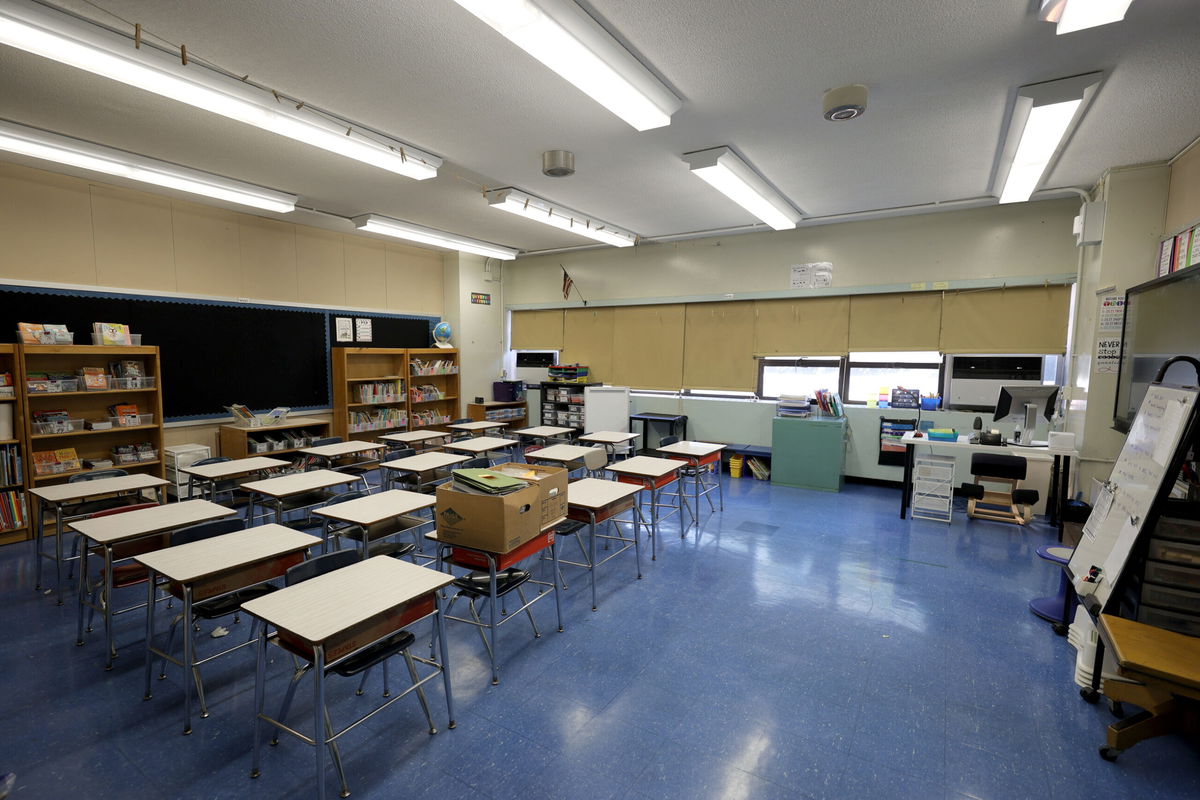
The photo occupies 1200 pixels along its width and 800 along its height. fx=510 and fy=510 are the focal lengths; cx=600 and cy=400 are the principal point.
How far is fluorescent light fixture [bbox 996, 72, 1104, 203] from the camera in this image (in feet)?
9.73

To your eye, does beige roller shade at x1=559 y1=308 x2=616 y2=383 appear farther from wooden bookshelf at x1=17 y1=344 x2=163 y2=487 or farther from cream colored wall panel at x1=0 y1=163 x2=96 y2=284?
cream colored wall panel at x1=0 y1=163 x2=96 y2=284

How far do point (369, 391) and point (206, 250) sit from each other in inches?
96.8

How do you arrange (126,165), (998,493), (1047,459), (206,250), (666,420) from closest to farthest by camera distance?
(126,165)
(1047,459)
(998,493)
(206,250)
(666,420)

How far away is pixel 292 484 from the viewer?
3.84 m

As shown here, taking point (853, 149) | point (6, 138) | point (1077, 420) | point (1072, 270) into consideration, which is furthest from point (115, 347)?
point (1072, 270)

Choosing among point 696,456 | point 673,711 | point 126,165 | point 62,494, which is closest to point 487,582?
point 673,711

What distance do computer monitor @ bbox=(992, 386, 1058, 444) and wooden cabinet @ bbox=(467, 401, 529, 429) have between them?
6.79 metres

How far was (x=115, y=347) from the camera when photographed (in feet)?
16.2

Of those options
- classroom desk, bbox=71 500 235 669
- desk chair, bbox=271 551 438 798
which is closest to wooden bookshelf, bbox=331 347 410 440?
classroom desk, bbox=71 500 235 669

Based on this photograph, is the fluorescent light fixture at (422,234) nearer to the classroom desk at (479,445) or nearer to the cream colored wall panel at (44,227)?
the cream colored wall panel at (44,227)

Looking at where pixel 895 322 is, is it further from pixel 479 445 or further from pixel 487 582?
pixel 487 582

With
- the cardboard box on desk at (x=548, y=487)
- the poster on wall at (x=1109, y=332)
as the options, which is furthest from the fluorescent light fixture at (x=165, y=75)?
the poster on wall at (x=1109, y=332)

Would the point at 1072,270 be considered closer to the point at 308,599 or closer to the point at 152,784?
the point at 308,599

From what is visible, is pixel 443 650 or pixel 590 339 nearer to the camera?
pixel 443 650
